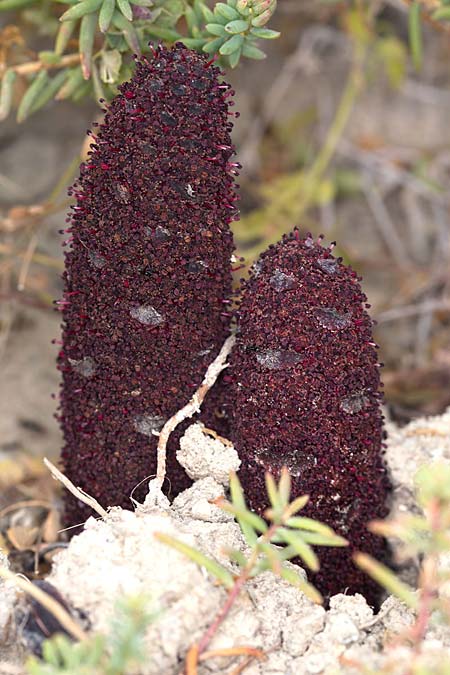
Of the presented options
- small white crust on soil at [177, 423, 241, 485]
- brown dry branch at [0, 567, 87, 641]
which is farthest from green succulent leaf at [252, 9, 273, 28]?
brown dry branch at [0, 567, 87, 641]

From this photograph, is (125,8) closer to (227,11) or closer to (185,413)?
(227,11)

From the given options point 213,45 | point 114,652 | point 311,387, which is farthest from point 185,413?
point 213,45

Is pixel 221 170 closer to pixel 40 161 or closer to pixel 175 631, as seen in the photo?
pixel 175 631

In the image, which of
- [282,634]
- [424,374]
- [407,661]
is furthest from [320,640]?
[424,374]

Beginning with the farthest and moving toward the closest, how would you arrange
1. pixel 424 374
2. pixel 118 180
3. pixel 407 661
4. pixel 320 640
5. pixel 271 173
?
pixel 271 173 → pixel 424 374 → pixel 118 180 → pixel 320 640 → pixel 407 661

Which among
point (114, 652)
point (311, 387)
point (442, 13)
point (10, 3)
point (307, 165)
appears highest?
point (307, 165)

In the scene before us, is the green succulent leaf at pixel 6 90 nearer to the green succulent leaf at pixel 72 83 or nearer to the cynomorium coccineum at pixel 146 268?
the green succulent leaf at pixel 72 83

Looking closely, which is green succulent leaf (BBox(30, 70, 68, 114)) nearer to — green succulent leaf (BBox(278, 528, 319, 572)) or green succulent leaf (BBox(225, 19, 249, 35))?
green succulent leaf (BBox(225, 19, 249, 35))
